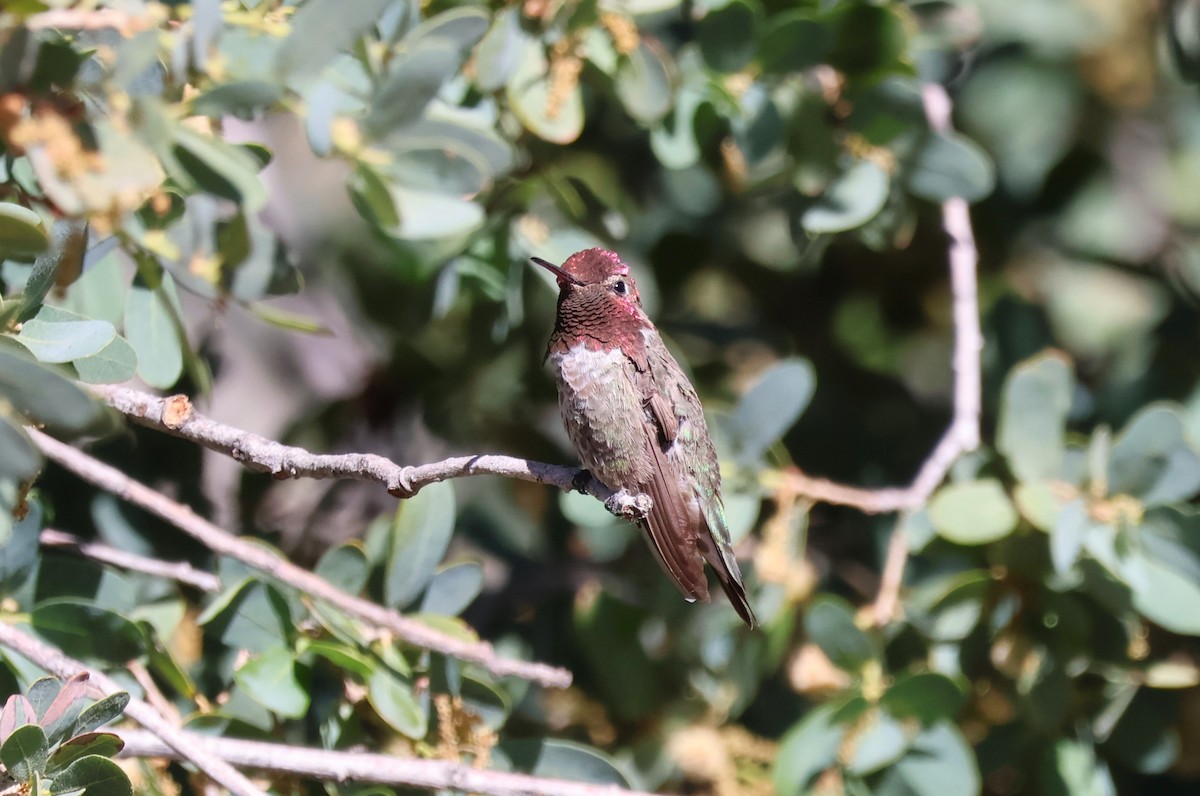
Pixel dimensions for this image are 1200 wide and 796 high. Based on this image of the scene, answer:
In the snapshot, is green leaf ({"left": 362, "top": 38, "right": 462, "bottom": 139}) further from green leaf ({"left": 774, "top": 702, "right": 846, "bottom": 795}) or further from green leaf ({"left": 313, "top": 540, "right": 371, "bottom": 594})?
green leaf ({"left": 774, "top": 702, "right": 846, "bottom": 795})

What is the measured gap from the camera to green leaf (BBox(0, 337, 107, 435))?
1155mm

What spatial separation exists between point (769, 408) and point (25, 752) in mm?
1306

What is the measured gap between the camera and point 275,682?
1.64 m

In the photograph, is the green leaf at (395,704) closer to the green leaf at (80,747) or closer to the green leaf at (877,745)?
the green leaf at (80,747)

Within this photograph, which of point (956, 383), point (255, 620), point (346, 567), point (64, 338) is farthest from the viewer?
point (956, 383)

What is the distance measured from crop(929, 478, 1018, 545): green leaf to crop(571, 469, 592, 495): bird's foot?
0.63 m

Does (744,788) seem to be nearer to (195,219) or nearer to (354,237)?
(195,219)

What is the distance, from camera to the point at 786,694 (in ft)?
8.38

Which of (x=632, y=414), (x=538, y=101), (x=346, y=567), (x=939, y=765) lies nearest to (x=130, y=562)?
(x=346, y=567)

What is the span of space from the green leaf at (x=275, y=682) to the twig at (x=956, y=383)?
104 centimetres

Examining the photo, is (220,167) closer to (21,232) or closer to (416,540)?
(21,232)

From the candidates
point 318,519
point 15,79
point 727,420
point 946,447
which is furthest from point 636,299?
point 15,79

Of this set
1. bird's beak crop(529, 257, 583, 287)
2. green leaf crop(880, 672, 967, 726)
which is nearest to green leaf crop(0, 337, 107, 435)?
bird's beak crop(529, 257, 583, 287)

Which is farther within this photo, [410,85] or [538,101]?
[538,101]
